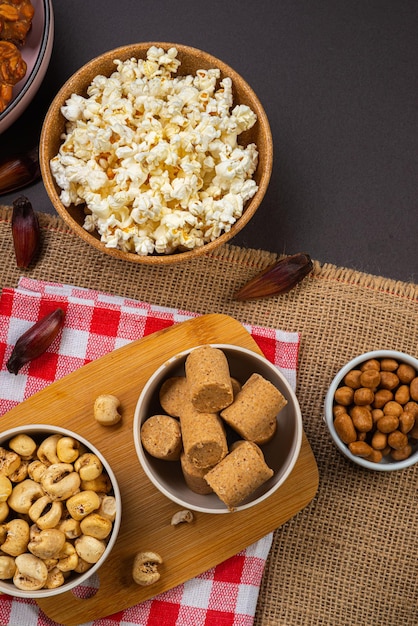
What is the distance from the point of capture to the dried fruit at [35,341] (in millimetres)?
1810

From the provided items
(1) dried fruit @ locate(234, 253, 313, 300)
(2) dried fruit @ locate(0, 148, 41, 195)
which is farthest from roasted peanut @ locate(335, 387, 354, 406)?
(2) dried fruit @ locate(0, 148, 41, 195)

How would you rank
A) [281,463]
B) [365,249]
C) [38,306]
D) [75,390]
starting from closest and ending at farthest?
[281,463]
[75,390]
[38,306]
[365,249]

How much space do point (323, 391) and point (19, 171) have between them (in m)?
→ 1.04

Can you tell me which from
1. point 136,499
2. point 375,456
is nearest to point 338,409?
point 375,456

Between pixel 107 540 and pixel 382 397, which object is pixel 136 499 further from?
pixel 382 397

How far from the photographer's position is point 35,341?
1.81 m

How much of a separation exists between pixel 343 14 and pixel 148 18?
580mm

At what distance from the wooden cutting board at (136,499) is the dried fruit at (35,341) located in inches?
5.1

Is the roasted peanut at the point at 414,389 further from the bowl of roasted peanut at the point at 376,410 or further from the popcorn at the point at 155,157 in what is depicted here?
the popcorn at the point at 155,157

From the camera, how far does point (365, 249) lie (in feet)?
6.68

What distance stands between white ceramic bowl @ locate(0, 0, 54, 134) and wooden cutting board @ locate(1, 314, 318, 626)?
0.68 meters

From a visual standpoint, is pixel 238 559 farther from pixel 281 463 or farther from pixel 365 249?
pixel 365 249

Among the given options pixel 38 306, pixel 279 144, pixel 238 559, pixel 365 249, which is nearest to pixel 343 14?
pixel 279 144

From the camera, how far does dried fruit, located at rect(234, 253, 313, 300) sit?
190 centimetres
